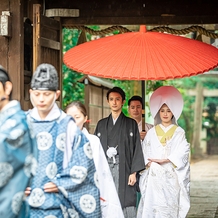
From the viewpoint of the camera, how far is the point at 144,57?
23.8ft

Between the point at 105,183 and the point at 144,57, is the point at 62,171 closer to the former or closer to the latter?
the point at 105,183

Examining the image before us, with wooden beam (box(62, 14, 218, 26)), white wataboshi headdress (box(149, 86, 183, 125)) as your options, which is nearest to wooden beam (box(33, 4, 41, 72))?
wooden beam (box(62, 14, 218, 26))

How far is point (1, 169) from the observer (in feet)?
12.2

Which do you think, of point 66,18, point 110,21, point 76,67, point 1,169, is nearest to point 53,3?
point 66,18

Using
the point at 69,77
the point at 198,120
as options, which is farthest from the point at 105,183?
the point at 198,120

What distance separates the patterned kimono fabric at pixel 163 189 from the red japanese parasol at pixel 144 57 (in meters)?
0.99

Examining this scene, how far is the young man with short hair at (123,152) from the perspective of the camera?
7.52 meters

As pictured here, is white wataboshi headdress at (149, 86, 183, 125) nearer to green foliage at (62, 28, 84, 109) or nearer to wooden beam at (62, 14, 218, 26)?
wooden beam at (62, 14, 218, 26)

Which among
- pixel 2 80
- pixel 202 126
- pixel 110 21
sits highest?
pixel 110 21

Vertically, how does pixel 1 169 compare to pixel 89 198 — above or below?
above

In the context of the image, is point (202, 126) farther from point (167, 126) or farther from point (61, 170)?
point (61, 170)

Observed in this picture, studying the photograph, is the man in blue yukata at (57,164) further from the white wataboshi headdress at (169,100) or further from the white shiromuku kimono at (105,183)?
the white wataboshi headdress at (169,100)

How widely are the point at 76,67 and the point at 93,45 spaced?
19.3 inches

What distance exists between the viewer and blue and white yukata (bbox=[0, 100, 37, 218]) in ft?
12.3
